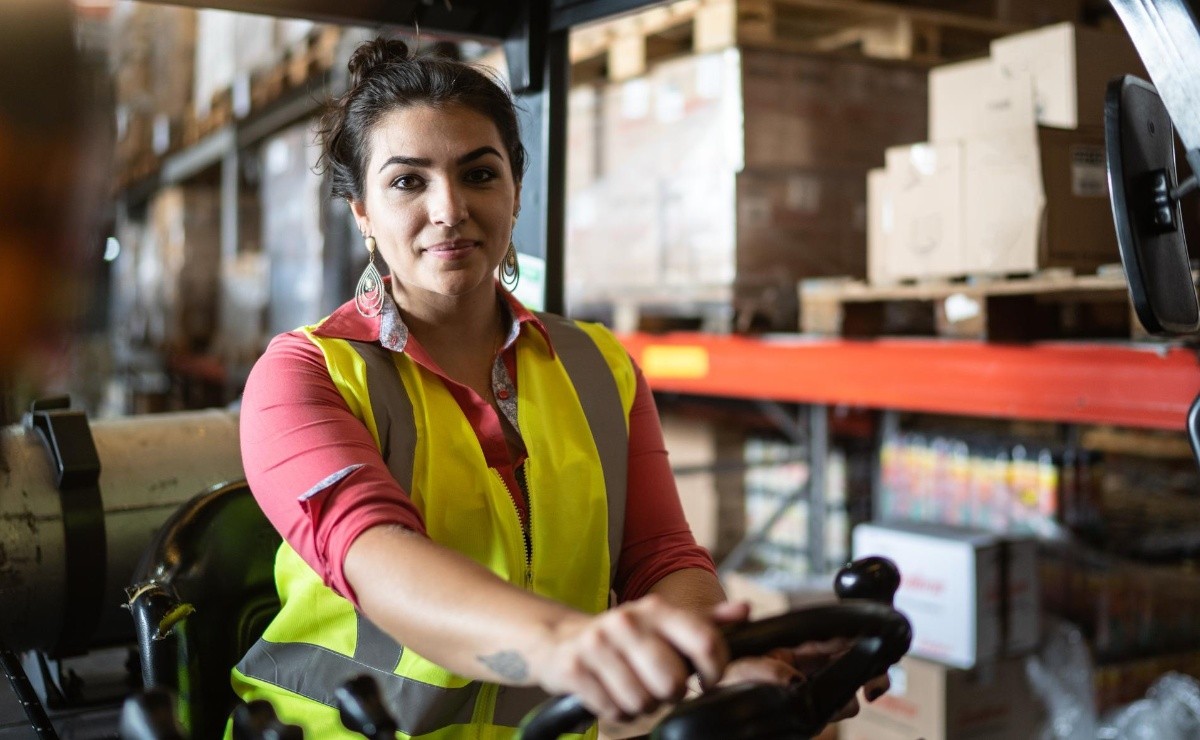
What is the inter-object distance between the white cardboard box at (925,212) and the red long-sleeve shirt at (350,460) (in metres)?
1.83

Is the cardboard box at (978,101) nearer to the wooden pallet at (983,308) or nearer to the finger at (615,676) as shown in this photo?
the wooden pallet at (983,308)

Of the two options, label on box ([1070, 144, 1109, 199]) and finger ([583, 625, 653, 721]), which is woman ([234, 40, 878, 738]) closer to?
finger ([583, 625, 653, 721])

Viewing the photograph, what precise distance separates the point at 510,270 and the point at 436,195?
38cm

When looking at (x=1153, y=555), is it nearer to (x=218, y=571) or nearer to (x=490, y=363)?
(x=490, y=363)

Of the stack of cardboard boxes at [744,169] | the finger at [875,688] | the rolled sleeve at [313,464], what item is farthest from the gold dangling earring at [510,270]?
the stack of cardboard boxes at [744,169]

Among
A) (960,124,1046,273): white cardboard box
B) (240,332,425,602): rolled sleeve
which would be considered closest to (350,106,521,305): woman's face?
(240,332,425,602): rolled sleeve

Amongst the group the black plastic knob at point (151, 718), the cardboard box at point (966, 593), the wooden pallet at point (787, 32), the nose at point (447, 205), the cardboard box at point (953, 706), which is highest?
the wooden pallet at point (787, 32)

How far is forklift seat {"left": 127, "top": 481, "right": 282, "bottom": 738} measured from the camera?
5.44 feet

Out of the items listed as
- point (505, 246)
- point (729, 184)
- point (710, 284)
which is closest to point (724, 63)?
point (729, 184)

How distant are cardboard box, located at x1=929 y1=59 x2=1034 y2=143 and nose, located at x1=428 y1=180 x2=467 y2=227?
7.05 feet

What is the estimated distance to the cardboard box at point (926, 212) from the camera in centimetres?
348

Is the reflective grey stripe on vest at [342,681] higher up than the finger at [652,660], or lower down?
lower down

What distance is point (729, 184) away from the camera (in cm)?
420

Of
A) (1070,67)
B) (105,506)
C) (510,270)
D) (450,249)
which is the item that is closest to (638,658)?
(450,249)
